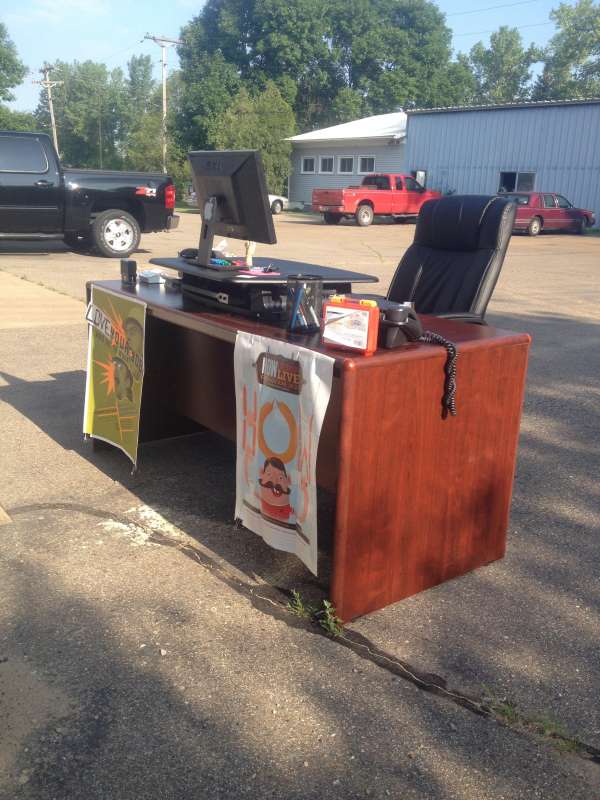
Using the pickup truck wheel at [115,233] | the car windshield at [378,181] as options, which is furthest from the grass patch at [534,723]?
the car windshield at [378,181]

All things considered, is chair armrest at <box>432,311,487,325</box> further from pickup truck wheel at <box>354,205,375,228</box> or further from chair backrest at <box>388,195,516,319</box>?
pickup truck wheel at <box>354,205,375,228</box>

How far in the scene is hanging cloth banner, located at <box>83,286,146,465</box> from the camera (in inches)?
160

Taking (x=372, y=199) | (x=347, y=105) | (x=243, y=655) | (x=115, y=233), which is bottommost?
(x=243, y=655)

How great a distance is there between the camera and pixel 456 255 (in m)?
4.74

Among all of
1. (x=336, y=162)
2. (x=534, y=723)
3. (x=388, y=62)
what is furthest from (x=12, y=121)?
(x=534, y=723)

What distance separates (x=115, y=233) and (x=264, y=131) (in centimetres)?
2569

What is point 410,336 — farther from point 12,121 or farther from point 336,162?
point 12,121

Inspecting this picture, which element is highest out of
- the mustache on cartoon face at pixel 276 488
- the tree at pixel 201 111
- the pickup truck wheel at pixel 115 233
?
the tree at pixel 201 111

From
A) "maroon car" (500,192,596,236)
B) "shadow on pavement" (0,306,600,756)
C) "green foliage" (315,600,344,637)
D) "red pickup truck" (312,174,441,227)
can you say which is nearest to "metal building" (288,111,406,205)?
"red pickup truck" (312,174,441,227)

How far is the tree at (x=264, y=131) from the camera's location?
36.8m

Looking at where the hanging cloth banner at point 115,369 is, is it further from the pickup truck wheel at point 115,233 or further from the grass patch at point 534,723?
the pickup truck wheel at point 115,233

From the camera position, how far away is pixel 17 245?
51.2 feet

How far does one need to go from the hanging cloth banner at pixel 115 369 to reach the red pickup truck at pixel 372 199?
23.2 m

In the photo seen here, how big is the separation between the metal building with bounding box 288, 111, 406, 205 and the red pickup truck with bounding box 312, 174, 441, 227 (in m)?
7.16
